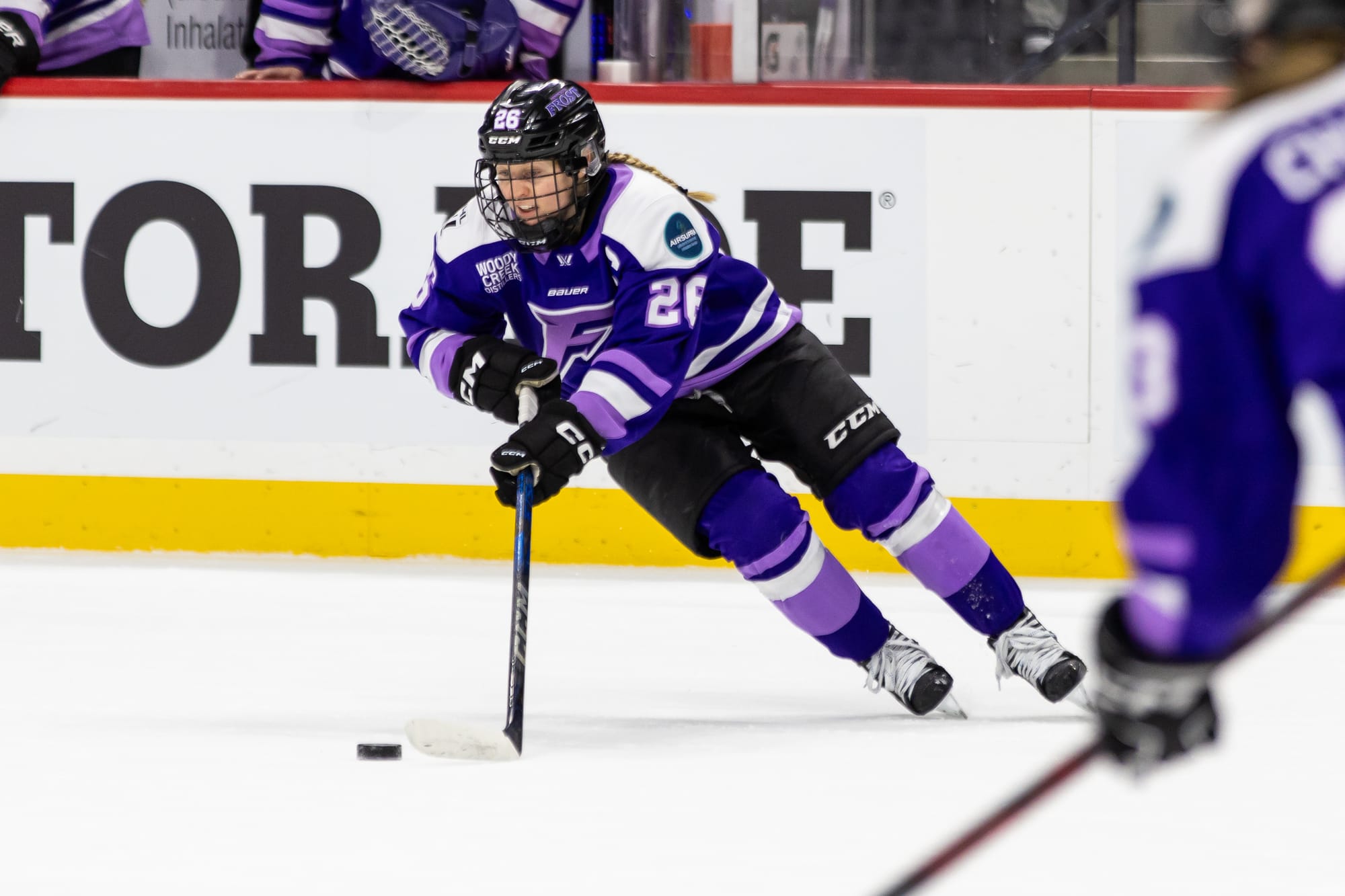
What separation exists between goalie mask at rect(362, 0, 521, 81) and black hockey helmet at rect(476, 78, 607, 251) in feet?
5.27

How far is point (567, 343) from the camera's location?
2.76 metres

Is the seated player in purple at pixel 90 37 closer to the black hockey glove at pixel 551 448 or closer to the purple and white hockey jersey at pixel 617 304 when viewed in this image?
the purple and white hockey jersey at pixel 617 304

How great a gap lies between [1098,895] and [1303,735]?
0.90 meters

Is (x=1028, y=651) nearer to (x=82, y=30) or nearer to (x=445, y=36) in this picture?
(x=445, y=36)

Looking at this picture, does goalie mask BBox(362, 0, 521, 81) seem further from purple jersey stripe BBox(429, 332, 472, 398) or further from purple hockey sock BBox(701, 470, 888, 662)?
purple hockey sock BBox(701, 470, 888, 662)

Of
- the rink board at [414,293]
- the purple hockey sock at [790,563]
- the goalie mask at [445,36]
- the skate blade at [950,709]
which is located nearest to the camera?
the purple hockey sock at [790,563]

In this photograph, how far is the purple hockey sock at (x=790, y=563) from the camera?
101 inches

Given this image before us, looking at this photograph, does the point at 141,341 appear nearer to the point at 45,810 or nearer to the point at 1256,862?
the point at 45,810

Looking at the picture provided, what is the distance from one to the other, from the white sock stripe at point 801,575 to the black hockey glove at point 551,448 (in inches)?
14.5

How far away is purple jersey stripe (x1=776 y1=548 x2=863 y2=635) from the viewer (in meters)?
2.63

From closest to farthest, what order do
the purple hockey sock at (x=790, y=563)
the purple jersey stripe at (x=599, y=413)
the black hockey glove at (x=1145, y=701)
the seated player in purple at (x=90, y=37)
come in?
the black hockey glove at (x=1145, y=701), the purple jersey stripe at (x=599, y=413), the purple hockey sock at (x=790, y=563), the seated player in purple at (x=90, y=37)

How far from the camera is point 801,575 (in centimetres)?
261

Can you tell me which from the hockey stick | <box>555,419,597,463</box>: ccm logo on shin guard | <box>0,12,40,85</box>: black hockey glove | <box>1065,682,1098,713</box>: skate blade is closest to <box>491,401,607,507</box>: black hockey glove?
<box>555,419,597,463</box>: ccm logo on shin guard

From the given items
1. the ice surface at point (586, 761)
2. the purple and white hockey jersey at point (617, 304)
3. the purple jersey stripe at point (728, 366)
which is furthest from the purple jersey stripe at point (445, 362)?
the ice surface at point (586, 761)
